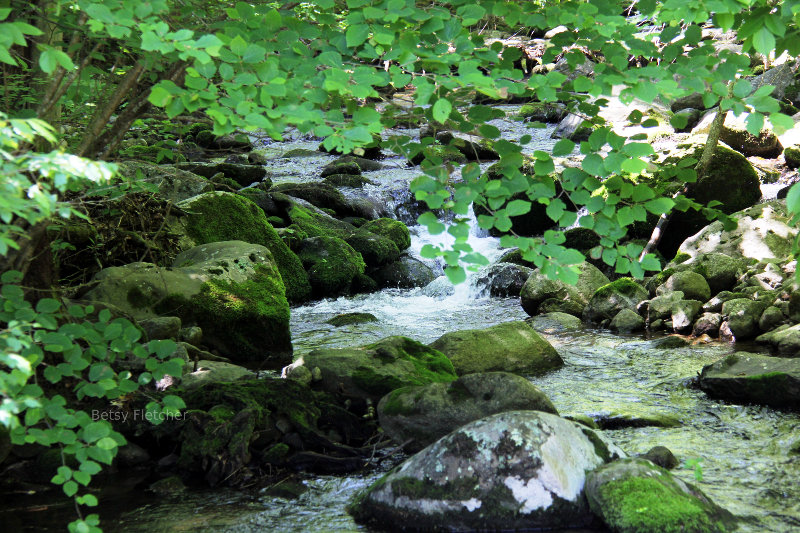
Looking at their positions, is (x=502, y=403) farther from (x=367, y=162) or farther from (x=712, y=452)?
(x=367, y=162)

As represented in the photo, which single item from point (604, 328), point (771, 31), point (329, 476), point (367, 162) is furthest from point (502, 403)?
point (367, 162)

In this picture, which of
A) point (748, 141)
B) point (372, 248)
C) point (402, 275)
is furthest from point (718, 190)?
point (372, 248)

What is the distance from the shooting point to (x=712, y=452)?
4.97 metres

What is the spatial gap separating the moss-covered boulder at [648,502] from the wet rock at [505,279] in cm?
850

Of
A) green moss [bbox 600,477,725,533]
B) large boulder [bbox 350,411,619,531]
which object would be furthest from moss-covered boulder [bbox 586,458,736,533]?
large boulder [bbox 350,411,619,531]

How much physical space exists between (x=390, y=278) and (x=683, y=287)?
5.38 metres

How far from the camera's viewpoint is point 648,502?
11.8 feet

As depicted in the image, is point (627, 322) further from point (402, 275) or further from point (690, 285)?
point (402, 275)

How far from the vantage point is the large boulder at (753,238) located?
10297mm

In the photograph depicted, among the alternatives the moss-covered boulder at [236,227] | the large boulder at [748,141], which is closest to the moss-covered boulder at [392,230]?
the moss-covered boulder at [236,227]

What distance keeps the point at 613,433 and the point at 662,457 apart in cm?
77

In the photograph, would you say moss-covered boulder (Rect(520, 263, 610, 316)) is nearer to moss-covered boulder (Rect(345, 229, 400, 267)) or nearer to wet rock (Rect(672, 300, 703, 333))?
wet rock (Rect(672, 300, 703, 333))

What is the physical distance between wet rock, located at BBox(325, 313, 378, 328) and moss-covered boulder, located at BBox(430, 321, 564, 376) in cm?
253

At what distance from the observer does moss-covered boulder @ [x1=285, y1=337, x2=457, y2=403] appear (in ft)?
18.9
